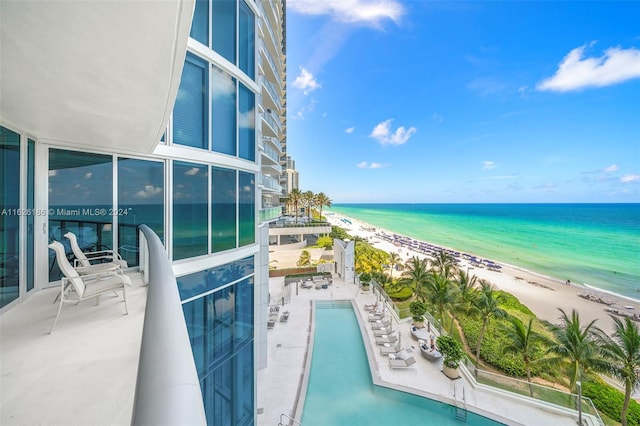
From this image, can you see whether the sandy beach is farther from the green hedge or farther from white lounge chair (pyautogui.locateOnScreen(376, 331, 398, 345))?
white lounge chair (pyautogui.locateOnScreen(376, 331, 398, 345))

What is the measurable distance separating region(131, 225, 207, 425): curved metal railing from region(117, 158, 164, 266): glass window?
15.8 feet

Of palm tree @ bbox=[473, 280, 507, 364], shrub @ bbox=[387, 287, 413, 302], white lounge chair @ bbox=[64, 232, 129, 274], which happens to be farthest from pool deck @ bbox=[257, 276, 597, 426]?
white lounge chair @ bbox=[64, 232, 129, 274]

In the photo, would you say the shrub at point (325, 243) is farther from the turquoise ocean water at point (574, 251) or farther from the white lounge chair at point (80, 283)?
the white lounge chair at point (80, 283)

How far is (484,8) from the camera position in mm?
45938

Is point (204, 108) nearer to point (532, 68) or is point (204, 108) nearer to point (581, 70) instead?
point (581, 70)

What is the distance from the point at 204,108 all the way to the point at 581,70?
3735 inches

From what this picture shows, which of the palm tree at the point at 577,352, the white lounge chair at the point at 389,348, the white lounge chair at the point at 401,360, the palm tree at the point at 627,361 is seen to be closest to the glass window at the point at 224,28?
the white lounge chair at the point at 401,360

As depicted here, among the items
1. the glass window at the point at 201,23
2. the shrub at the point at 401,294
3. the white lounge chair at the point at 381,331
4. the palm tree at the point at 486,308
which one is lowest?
the shrub at the point at 401,294

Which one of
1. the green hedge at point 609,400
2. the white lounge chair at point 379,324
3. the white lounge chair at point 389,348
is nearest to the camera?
the green hedge at point 609,400

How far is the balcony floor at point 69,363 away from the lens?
200 centimetres

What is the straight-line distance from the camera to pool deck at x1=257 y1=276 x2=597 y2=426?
9875 mm

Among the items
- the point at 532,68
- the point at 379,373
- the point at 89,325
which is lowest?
the point at 379,373

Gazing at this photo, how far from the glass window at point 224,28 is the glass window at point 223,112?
54 cm

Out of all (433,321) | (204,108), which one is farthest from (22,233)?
(433,321)
